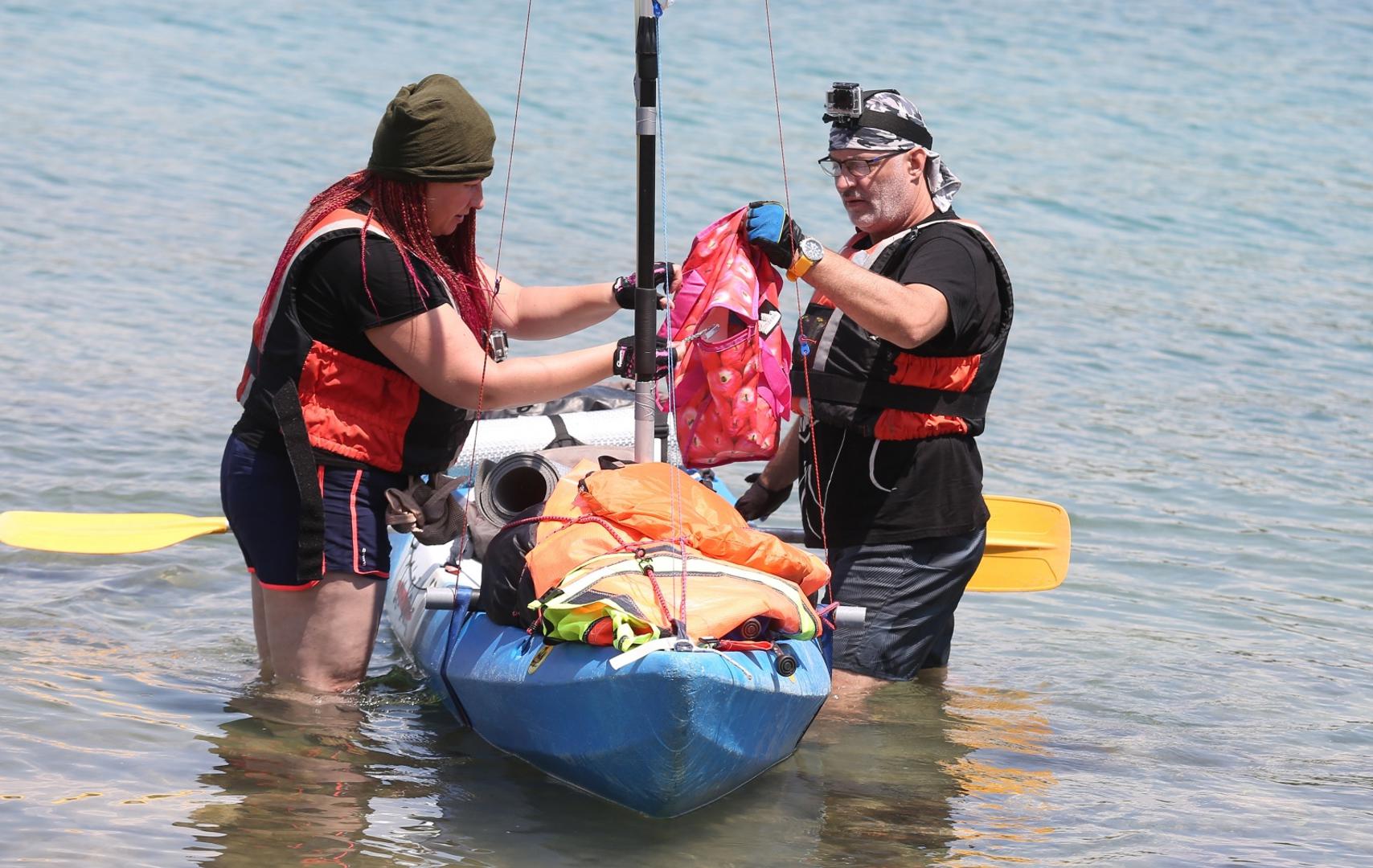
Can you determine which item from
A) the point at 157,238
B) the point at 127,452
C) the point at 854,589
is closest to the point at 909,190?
the point at 854,589

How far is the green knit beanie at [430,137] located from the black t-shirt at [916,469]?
4.02 ft

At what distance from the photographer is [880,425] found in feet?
14.8

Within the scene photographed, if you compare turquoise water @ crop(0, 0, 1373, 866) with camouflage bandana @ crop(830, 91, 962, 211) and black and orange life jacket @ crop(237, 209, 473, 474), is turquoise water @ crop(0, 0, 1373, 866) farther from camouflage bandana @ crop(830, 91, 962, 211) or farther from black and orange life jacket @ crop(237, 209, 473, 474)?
camouflage bandana @ crop(830, 91, 962, 211)

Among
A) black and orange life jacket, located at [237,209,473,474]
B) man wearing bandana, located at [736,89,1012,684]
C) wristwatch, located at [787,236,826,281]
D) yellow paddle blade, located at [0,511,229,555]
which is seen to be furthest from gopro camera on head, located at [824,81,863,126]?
yellow paddle blade, located at [0,511,229,555]

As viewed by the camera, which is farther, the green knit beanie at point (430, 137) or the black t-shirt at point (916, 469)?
the black t-shirt at point (916, 469)

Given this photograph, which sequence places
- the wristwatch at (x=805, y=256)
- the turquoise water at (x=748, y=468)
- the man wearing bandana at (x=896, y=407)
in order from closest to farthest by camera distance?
the wristwatch at (x=805, y=256)
the turquoise water at (x=748, y=468)
the man wearing bandana at (x=896, y=407)

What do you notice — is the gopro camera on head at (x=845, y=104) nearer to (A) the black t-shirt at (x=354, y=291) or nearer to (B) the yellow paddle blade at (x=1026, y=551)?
(A) the black t-shirt at (x=354, y=291)

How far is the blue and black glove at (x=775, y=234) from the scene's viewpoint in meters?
4.12

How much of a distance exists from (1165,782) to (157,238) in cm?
907

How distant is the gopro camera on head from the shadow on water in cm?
172

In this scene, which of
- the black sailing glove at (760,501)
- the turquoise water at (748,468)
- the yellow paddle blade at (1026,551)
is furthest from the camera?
the yellow paddle blade at (1026,551)

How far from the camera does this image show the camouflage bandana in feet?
14.7

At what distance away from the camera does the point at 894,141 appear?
14.7 ft

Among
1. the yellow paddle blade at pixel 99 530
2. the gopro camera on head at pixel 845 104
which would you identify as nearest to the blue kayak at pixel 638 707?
the gopro camera on head at pixel 845 104
